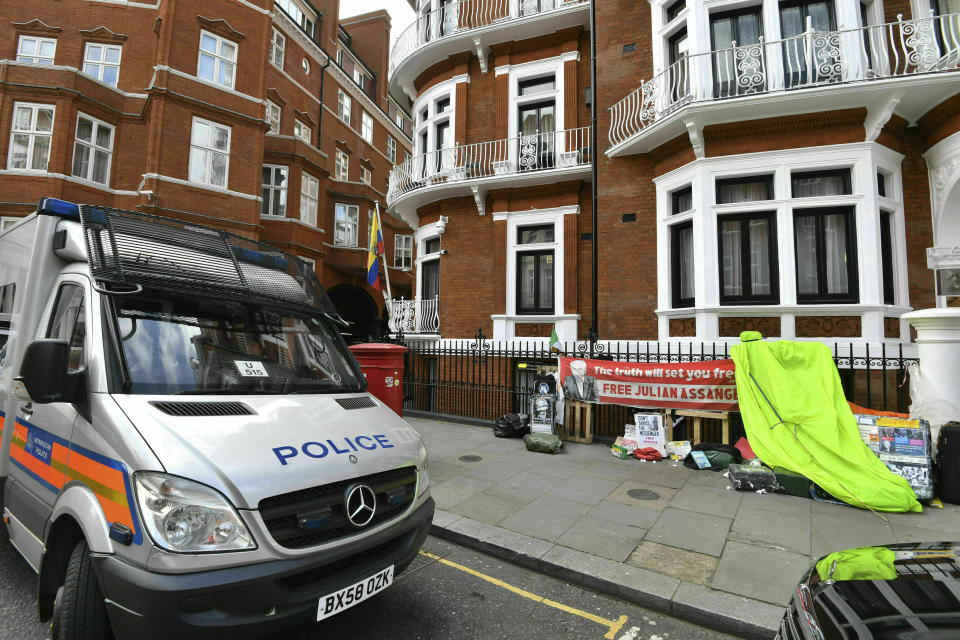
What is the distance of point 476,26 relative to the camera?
1217 cm

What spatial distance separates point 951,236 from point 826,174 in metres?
2.37

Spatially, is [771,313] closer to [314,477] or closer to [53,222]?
[314,477]

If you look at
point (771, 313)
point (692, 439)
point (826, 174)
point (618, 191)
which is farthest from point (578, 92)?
point (692, 439)

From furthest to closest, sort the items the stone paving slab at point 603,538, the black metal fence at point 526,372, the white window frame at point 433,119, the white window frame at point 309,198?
the white window frame at point 309,198 → the white window frame at point 433,119 → the black metal fence at point 526,372 → the stone paving slab at point 603,538

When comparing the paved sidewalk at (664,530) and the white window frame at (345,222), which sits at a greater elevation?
the white window frame at (345,222)

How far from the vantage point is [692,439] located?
725cm

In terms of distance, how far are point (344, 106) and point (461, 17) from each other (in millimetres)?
15094

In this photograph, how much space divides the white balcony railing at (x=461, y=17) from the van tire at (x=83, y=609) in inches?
521

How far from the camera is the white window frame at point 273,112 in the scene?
19500mm

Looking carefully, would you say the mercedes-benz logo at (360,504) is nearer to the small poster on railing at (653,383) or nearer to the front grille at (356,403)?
the front grille at (356,403)

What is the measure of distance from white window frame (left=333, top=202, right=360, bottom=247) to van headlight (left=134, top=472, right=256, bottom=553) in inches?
843

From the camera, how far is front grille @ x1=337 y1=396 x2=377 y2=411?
312cm

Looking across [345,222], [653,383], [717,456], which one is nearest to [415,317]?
[653,383]


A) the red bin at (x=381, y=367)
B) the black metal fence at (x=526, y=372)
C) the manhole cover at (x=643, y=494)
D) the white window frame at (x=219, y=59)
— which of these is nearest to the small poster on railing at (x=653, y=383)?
the black metal fence at (x=526, y=372)
